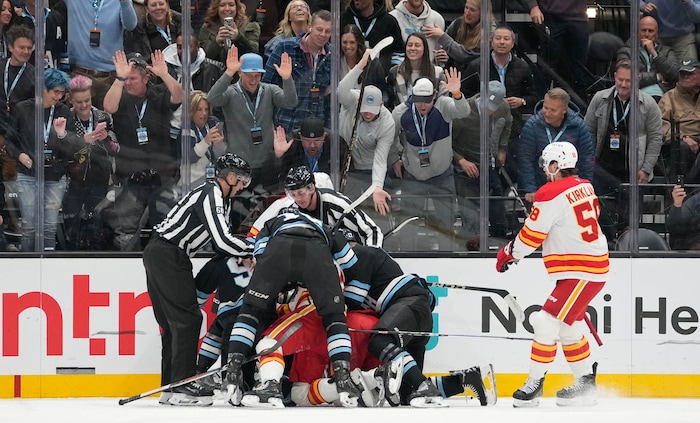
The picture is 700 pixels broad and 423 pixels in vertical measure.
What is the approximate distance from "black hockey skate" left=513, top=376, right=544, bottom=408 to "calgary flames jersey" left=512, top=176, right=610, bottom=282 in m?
0.51

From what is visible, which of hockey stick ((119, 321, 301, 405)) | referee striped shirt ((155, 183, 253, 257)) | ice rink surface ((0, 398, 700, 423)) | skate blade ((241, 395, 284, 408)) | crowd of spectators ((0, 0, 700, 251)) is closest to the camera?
ice rink surface ((0, 398, 700, 423))

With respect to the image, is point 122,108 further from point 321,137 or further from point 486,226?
point 486,226

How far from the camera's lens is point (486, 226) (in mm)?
6758

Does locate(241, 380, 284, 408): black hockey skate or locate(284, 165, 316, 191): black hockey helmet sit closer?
locate(241, 380, 284, 408): black hockey skate

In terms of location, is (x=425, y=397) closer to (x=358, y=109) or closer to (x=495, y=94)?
(x=358, y=109)

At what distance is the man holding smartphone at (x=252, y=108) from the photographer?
6703 millimetres

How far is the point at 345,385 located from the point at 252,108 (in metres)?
1.83

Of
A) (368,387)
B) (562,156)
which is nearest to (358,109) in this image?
(562,156)

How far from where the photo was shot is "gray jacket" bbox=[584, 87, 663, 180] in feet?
22.2

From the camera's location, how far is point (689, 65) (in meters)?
6.78

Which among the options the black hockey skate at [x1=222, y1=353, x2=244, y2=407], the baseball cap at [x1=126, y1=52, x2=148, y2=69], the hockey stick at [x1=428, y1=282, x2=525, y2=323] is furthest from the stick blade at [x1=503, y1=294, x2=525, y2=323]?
the baseball cap at [x1=126, y1=52, x2=148, y2=69]

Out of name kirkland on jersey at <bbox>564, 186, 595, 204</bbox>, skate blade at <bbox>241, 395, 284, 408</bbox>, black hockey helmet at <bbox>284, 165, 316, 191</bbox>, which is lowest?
skate blade at <bbox>241, 395, 284, 408</bbox>

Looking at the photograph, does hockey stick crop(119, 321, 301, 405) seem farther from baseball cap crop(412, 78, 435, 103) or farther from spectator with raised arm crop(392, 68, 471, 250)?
baseball cap crop(412, 78, 435, 103)

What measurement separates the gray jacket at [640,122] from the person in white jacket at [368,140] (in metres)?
1.09
